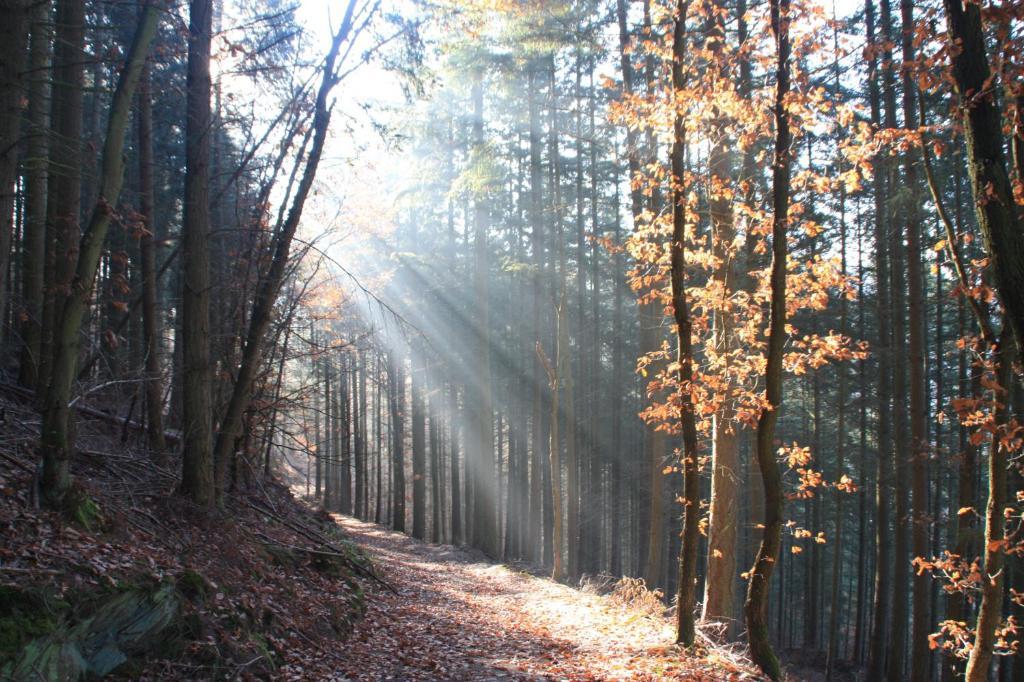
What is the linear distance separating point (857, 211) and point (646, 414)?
509 inches

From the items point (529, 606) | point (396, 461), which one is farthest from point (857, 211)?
point (396, 461)

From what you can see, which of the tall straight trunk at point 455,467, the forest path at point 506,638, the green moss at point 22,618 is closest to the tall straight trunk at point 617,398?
the tall straight trunk at point 455,467

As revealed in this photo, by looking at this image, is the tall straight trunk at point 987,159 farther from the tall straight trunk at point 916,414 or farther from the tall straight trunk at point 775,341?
the tall straight trunk at point 916,414

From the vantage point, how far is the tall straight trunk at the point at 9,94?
15.9 feet

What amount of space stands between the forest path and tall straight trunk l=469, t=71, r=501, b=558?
9351mm

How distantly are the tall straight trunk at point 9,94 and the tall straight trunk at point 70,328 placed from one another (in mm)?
553

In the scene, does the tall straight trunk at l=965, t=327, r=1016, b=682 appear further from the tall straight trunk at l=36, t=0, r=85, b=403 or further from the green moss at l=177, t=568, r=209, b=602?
the tall straight trunk at l=36, t=0, r=85, b=403

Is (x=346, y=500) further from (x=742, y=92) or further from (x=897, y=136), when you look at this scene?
(x=897, y=136)

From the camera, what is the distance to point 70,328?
5.19m

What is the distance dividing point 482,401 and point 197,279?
16.3 metres

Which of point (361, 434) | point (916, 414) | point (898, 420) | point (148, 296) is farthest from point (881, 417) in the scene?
point (361, 434)

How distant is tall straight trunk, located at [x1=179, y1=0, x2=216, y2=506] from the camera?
7.19 m

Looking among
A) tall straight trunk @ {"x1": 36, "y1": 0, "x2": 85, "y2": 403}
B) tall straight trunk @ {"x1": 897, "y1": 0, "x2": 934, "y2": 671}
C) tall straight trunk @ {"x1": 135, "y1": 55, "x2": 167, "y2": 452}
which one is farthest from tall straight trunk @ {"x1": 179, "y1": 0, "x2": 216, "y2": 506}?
tall straight trunk @ {"x1": 897, "y1": 0, "x2": 934, "y2": 671}

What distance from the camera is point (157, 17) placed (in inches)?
220
